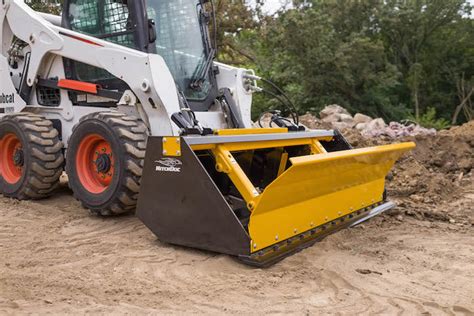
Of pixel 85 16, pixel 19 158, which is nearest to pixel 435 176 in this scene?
pixel 85 16

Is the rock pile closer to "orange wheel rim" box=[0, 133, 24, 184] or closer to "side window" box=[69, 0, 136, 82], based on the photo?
"side window" box=[69, 0, 136, 82]

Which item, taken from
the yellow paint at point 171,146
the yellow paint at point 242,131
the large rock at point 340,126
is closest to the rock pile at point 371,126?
the large rock at point 340,126

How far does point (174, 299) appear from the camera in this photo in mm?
3178

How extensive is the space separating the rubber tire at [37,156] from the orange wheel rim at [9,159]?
18cm

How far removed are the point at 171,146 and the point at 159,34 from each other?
2.03 meters

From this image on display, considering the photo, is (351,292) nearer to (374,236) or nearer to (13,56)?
(374,236)

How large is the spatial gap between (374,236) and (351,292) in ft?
4.87

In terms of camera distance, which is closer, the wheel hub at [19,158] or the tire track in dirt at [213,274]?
the tire track in dirt at [213,274]

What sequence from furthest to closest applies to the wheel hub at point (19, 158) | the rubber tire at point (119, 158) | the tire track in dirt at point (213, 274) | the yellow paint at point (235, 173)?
the wheel hub at point (19, 158), the rubber tire at point (119, 158), the yellow paint at point (235, 173), the tire track in dirt at point (213, 274)

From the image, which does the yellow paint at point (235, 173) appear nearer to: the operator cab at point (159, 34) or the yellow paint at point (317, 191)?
the yellow paint at point (317, 191)

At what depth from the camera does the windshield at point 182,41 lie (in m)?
5.50

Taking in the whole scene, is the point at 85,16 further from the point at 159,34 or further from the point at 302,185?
the point at 302,185

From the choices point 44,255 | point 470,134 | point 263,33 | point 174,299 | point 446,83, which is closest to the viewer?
point 174,299

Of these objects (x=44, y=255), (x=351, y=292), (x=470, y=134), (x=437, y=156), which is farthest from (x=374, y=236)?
(x=470, y=134)
